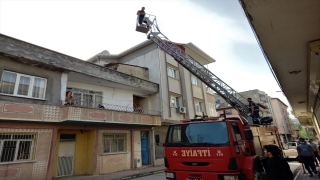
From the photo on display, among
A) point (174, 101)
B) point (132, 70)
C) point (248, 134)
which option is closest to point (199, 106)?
point (174, 101)

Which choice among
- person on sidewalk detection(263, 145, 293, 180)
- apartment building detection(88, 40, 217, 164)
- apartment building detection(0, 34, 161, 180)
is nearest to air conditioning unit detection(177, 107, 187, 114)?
apartment building detection(88, 40, 217, 164)

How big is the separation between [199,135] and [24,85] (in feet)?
29.7

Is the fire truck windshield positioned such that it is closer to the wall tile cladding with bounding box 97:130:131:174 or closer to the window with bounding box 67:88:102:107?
the wall tile cladding with bounding box 97:130:131:174

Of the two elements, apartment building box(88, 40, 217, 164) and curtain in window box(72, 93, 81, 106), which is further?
apartment building box(88, 40, 217, 164)

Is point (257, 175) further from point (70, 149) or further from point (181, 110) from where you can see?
point (181, 110)

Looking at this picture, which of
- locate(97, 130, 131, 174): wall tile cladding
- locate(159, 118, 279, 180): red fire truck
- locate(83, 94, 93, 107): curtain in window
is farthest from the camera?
locate(83, 94, 93, 107): curtain in window

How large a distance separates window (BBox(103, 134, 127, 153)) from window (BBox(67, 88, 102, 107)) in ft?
8.22

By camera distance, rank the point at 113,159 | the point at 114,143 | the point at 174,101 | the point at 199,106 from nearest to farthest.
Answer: the point at 113,159, the point at 114,143, the point at 174,101, the point at 199,106

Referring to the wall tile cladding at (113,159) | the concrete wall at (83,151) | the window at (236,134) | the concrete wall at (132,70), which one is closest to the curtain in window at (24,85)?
the concrete wall at (83,151)

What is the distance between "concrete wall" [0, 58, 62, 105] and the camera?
8.76 m

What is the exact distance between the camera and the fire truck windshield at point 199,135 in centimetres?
517

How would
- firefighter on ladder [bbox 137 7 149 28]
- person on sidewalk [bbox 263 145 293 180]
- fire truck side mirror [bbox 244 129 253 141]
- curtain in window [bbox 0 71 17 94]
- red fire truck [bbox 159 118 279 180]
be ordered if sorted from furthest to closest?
firefighter on ladder [bbox 137 7 149 28], curtain in window [bbox 0 71 17 94], fire truck side mirror [bbox 244 129 253 141], red fire truck [bbox 159 118 279 180], person on sidewalk [bbox 263 145 293 180]

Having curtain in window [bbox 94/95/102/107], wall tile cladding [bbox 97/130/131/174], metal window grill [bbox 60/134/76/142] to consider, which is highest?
curtain in window [bbox 94/95/102/107]

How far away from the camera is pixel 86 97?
42.9ft
